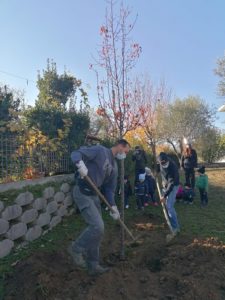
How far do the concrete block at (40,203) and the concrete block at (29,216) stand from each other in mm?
105

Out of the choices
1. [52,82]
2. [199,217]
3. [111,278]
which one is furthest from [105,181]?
[52,82]

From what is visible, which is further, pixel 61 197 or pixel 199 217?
pixel 199 217

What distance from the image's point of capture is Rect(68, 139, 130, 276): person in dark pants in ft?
14.0

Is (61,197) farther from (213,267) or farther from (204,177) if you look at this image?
(204,177)

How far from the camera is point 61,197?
6797 millimetres

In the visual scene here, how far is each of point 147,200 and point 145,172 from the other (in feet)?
2.71

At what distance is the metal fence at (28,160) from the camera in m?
5.52

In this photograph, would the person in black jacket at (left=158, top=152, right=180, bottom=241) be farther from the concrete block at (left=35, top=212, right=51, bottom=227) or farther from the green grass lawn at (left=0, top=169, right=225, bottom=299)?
the concrete block at (left=35, top=212, right=51, bottom=227)

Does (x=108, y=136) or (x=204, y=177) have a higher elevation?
(x=108, y=136)

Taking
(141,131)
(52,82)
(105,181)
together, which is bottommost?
(105,181)

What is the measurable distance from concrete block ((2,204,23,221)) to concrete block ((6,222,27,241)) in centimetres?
15

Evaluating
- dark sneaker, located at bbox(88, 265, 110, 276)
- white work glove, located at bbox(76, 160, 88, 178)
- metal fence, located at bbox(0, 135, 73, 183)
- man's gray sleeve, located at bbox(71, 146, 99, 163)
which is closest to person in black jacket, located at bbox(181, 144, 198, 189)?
metal fence, located at bbox(0, 135, 73, 183)

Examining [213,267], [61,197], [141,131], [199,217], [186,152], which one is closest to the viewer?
[213,267]

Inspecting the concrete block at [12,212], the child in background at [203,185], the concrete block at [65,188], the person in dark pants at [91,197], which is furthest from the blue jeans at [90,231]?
the child in background at [203,185]
